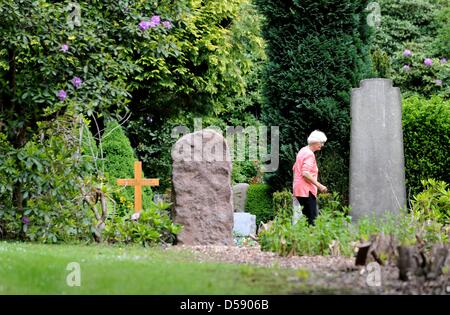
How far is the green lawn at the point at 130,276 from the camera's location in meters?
5.32

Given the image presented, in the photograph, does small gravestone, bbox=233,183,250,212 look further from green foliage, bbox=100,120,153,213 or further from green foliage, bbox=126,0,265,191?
green foliage, bbox=100,120,153,213

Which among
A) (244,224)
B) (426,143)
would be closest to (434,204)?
(426,143)

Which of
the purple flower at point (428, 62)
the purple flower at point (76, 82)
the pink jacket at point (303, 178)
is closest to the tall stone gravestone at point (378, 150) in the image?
the pink jacket at point (303, 178)

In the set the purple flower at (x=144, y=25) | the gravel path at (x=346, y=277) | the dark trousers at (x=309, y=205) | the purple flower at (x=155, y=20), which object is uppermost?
the purple flower at (x=155, y=20)

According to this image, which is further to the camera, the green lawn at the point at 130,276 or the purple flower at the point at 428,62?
the purple flower at the point at 428,62

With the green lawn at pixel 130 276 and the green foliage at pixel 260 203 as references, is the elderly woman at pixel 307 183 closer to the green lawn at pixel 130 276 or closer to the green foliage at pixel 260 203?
the green lawn at pixel 130 276

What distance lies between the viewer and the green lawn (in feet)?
17.5

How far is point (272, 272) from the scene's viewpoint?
6188mm

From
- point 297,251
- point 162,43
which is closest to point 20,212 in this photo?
point 162,43

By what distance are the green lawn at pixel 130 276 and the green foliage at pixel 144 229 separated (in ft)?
7.68

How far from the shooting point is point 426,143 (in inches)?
519

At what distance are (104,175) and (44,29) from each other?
2731 mm

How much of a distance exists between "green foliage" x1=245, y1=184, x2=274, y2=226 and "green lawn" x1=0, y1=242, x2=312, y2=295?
7.74 metres

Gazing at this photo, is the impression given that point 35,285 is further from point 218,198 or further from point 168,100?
point 168,100
